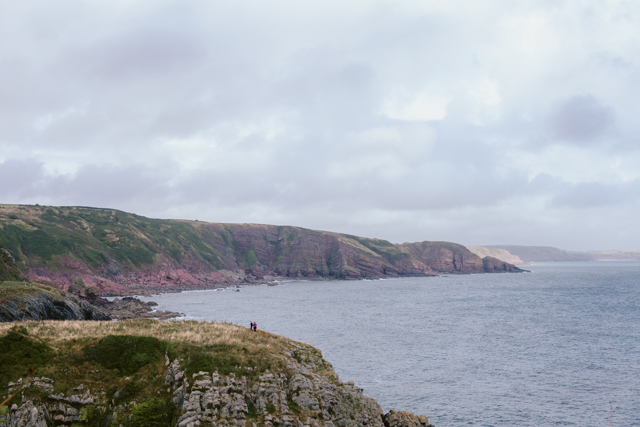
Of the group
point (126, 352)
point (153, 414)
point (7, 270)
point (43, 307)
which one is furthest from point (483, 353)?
point (7, 270)

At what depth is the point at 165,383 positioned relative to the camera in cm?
2741

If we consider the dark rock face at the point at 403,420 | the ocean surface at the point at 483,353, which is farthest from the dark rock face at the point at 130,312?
the dark rock face at the point at 403,420

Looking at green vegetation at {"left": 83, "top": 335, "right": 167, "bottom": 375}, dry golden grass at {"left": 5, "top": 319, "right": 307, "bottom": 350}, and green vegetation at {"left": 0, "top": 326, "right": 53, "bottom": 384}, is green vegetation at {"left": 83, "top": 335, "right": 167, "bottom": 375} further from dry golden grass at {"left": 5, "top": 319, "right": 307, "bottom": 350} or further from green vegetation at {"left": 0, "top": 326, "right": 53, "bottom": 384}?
green vegetation at {"left": 0, "top": 326, "right": 53, "bottom": 384}

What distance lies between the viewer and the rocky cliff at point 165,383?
24688mm

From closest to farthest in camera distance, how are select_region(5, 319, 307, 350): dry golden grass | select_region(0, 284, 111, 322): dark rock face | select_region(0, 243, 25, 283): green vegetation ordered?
1. select_region(5, 319, 307, 350): dry golden grass
2. select_region(0, 284, 111, 322): dark rock face
3. select_region(0, 243, 25, 283): green vegetation

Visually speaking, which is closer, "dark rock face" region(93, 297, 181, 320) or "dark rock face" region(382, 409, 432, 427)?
"dark rock face" region(382, 409, 432, 427)

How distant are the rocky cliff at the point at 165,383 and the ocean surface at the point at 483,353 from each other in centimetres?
1644

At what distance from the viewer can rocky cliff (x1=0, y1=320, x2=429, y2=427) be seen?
24688 mm

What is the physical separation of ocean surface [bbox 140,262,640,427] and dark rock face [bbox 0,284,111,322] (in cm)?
3396

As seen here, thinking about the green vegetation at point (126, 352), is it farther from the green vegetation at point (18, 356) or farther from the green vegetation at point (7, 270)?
the green vegetation at point (7, 270)

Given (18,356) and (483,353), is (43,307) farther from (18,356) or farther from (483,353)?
(483,353)

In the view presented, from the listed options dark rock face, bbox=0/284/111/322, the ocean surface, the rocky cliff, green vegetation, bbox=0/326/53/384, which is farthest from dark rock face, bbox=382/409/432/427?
dark rock face, bbox=0/284/111/322

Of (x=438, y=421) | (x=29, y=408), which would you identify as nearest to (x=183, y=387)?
(x=29, y=408)

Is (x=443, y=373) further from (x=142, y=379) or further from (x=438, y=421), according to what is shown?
(x=142, y=379)
